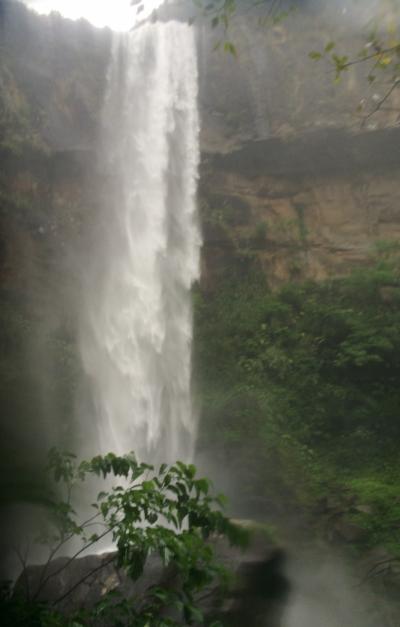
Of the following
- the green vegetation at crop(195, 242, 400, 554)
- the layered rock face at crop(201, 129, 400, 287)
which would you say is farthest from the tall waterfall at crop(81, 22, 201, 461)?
the layered rock face at crop(201, 129, 400, 287)

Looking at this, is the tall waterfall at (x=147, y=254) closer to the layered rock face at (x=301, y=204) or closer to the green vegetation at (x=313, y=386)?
the green vegetation at (x=313, y=386)

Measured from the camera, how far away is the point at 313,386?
10.3 metres

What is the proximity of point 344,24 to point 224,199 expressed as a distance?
17.2ft

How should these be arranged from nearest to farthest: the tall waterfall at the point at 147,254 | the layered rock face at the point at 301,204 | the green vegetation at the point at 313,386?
1. the green vegetation at the point at 313,386
2. the tall waterfall at the point at 147,254
3. the layered rock face at the point at 301,204

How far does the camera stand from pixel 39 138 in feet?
41.9

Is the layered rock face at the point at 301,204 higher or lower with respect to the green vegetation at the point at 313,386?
higher

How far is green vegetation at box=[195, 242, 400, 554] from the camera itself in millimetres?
7789

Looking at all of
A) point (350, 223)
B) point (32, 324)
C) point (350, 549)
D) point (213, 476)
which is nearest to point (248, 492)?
point (213, 476)

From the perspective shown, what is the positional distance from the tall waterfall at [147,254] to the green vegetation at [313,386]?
2.81 feet

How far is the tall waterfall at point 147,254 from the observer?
32.0ft

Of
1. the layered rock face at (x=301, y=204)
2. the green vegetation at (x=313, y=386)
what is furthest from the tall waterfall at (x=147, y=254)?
the layered rock face at (x=301, y=204)

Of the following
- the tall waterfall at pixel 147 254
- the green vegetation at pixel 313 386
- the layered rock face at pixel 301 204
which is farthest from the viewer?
the layered rock face at pixel 301 204

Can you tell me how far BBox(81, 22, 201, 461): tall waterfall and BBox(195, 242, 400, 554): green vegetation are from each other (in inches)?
33.8

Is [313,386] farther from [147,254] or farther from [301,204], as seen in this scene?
[301,204]
